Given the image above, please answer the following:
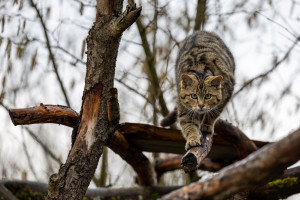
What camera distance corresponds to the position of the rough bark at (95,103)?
3.57 m

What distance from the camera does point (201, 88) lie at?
16.3 ft

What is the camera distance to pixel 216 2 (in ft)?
20.8

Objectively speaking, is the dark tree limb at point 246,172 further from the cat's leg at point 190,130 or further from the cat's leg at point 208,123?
the cat's leg at point 208,123

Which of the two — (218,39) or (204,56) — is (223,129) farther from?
(218,39)

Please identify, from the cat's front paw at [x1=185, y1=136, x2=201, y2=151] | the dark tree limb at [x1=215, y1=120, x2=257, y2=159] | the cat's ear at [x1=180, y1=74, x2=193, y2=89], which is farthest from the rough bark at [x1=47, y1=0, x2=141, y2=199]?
the dark tree limb at [x1=215, y1=120, x2=257, y2=159]

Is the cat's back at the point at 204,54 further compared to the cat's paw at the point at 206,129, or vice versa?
the cat's back at the point at 204,54

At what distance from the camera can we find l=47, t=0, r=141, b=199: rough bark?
3.57m

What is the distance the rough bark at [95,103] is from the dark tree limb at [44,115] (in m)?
0.14

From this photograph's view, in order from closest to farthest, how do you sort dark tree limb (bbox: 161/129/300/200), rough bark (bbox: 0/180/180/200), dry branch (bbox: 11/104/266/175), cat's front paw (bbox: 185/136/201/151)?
dark tree limb (bbox: 161/129/300/200), cat's front paw (bbox: 185/136/201/151), dry branch (bbox: 11/104/266/175), rough bark (bbox: 0/180/180/200)

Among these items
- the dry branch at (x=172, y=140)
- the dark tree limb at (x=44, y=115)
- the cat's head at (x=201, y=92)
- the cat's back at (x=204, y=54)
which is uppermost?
the cat's back at (x=204, y=54)

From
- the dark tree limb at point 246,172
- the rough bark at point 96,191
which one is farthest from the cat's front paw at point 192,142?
the dark tree limb at point 246,172

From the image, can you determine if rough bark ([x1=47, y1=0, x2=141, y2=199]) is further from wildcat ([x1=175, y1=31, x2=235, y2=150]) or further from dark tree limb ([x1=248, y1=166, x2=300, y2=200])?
dark tree limb ([x1=248, y1=166, x2=300, y2=200])

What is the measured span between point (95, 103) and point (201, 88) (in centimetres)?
162

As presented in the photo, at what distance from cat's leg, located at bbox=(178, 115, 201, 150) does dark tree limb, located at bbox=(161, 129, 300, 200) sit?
2.40 metres
